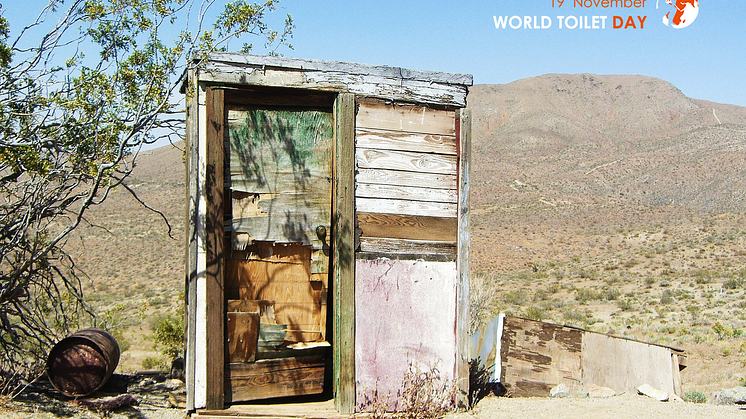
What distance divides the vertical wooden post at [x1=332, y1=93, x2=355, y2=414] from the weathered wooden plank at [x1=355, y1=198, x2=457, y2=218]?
149 mm

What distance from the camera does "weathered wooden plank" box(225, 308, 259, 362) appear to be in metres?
5.29

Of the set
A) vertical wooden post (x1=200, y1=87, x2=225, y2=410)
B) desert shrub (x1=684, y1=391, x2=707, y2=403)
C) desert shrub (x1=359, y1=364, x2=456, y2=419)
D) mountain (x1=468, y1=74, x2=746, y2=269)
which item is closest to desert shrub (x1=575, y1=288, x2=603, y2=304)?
mountain (x1=468, y1=74, x2=746, y2=269)

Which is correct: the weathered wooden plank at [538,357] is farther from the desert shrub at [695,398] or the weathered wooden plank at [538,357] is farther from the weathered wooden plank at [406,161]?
the weathered wooden plank at [406,161]

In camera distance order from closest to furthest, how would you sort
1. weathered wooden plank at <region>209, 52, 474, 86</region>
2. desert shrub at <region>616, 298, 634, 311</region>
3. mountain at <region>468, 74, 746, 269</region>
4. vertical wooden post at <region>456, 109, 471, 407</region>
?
weathered wooden plank at <region>209, 52, 474, 86</region>, vertical wooden post at <region>456, 109, 471, 407</region>, desert shrub at <region>616, 298, 634, 311</region>, mountain at <region>468, 74, 746, 269</region>

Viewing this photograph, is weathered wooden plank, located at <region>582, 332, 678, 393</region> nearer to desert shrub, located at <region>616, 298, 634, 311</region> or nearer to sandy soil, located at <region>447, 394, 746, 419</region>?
sandy soil, located at <region>447, 394, 746, 419</region>

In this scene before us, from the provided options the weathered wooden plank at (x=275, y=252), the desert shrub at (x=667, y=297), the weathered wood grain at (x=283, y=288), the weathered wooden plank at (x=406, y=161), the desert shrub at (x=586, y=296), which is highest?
the weathered wooden plank at (x=406, y=161)

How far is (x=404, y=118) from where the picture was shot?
562 cm

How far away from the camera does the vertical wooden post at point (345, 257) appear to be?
17.5 feet

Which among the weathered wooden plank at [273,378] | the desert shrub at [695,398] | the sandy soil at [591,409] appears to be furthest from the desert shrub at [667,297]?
the weathered wooden plank at [273,378]

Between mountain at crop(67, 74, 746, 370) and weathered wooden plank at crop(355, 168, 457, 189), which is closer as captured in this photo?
weathered wooden plank at crop(355, 168, 457, 189)

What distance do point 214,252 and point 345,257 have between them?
1.07 m

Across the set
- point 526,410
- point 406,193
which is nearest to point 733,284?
point 526,410

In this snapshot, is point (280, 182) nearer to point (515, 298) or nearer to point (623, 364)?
point (623, 364)

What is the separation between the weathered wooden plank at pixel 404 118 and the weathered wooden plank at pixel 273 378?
7.12 ft
